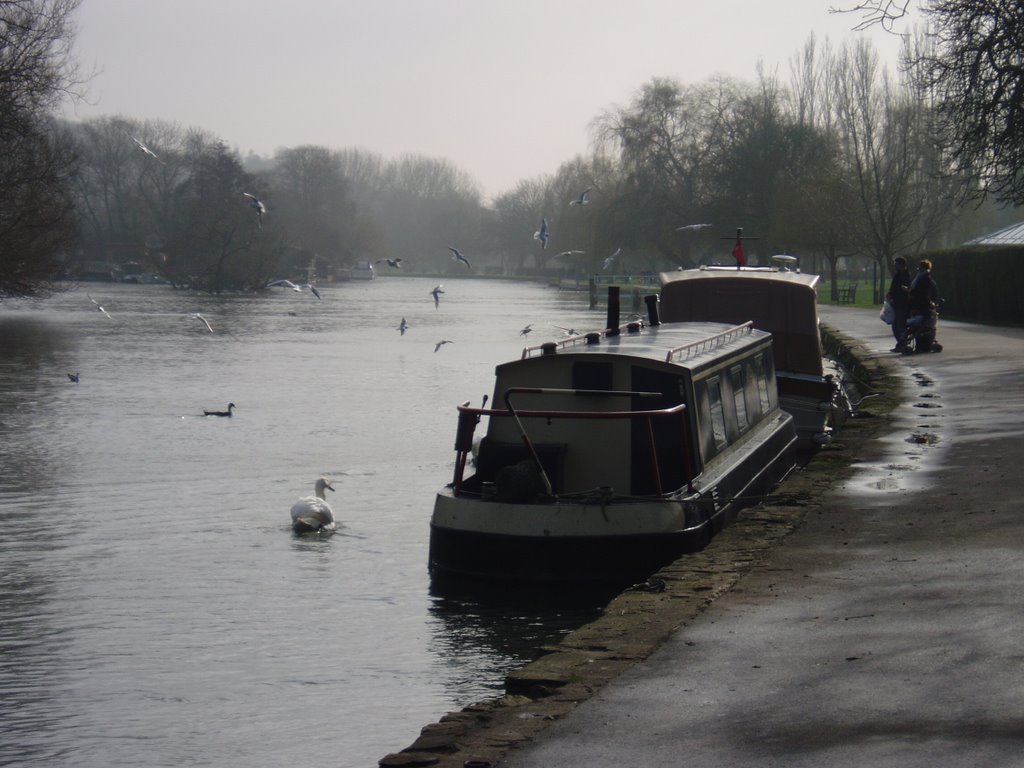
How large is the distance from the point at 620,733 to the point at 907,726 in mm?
1076

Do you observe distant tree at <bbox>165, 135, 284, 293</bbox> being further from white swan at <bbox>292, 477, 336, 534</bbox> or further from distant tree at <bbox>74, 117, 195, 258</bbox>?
white swan at <bbox>292, 477, 336, 534</bbox>

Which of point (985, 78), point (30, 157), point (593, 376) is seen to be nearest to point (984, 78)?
point (985, 78)

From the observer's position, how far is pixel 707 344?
1344 centimetres

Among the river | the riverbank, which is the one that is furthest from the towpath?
the river

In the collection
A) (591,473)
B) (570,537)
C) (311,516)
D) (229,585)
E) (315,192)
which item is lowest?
(229,585)

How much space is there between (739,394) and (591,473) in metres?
3.53

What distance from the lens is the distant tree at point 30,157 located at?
3547cm

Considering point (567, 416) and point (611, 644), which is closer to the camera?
point (611, 644)

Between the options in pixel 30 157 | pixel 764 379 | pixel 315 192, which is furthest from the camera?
pixel 315 192

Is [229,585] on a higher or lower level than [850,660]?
lower

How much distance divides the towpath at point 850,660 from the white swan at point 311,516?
529 centimetres

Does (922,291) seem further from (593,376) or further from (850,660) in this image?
(850,660)

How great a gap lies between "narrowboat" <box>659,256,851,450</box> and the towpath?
6.78m

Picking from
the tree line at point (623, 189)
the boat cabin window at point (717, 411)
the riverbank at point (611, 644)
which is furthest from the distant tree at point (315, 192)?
the riverbank at point (611, 644)
